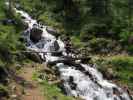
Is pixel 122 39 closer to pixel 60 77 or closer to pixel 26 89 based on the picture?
pixel 60 77

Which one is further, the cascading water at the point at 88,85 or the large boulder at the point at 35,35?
the large boulder at the point at 35,35

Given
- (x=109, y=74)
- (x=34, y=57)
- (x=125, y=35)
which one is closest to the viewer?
(x=34, y=57)

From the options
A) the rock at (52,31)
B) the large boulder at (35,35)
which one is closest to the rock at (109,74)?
the large boulder at (35,35)

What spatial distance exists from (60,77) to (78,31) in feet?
55.5

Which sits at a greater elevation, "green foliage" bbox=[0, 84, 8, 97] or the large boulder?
"green foliage" bbox=[0, 84, 8, 97]

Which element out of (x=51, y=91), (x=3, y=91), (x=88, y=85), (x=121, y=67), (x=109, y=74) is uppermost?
(x=3, y=91)

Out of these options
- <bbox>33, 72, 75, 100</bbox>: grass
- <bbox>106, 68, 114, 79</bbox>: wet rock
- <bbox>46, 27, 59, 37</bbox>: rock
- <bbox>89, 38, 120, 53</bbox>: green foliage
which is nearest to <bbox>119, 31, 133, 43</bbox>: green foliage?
<bbox>89, 38, 120, 53</bbox>: green foliage

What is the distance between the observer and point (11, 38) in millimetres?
A: 25516

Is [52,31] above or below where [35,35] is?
below

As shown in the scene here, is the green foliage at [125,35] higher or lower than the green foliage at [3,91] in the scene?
lower

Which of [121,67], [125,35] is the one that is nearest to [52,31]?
[125,35]

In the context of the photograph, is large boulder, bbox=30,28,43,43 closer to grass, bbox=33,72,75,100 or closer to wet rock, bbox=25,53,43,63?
wet rock, bbox=25,53,43,63

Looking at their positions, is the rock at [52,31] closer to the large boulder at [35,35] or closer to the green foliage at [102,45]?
the large boulder at [35,35]

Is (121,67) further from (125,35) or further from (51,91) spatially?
(51,91)
